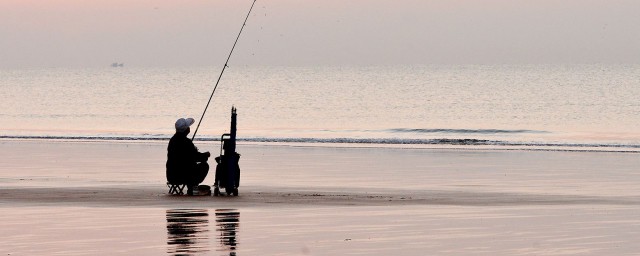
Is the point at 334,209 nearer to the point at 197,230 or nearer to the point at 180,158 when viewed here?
the point at 180,158

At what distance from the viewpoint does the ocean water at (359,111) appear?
50.9 metres

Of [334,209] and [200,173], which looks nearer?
[334,209]

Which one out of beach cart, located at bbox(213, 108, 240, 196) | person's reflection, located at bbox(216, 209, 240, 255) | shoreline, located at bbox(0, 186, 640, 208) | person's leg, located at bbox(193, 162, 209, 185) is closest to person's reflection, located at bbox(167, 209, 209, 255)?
person's reflection, located at bbox(216, 209, 240, 255)

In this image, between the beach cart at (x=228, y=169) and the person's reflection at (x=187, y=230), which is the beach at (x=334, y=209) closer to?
the person's reflection at (x=187, y=230)

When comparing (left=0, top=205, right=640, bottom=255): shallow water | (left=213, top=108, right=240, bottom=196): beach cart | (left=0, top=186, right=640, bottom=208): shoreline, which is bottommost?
(left=0, top=205, right=640, bottom=255): shallow water

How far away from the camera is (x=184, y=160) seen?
61.6ft

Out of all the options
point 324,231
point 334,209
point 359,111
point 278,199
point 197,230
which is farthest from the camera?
point 359,111

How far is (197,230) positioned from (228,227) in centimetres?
49

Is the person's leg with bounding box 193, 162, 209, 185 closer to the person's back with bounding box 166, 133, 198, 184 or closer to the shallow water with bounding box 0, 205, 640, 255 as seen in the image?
the person's back with bounding box 166, 133, 198, 184

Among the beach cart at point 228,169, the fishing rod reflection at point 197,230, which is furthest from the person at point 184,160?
the fishing rod reflection at point 197,230

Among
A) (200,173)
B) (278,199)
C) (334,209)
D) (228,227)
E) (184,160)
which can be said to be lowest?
(228,227)

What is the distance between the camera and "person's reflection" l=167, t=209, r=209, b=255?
41.5 ft

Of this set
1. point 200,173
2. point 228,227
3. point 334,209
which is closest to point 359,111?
point 200,173

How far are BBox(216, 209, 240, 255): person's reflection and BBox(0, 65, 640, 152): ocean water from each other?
22340 millimetres
